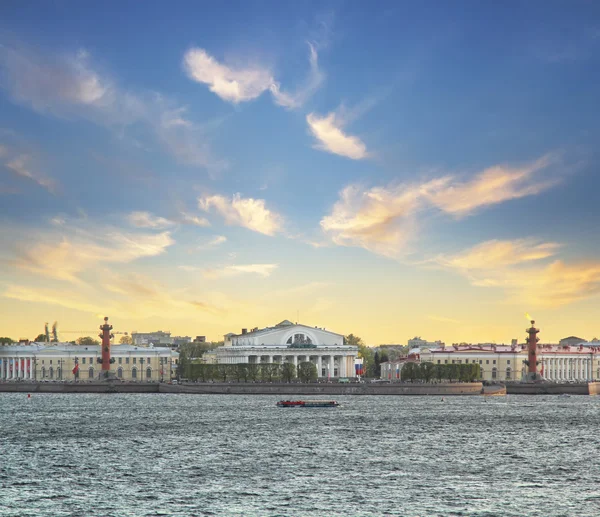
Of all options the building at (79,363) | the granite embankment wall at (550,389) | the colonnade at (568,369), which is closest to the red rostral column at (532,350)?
the granite embankment wall at (550,389)

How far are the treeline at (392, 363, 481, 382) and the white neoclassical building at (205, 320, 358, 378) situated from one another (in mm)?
15159

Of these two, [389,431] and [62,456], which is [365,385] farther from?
[62,456]

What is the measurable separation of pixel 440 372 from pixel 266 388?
29371 millimetres

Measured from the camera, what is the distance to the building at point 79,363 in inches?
6348

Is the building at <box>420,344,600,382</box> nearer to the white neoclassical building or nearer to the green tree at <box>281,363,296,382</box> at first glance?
the white neoclassical building

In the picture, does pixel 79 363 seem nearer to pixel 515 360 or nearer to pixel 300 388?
pixel 300 388

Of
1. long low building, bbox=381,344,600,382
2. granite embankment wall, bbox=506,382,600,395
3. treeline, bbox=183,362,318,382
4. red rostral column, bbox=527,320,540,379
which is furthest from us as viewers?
long low building, bbox=381,344,600,382

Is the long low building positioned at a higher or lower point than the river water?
higher

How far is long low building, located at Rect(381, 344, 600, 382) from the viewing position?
17162 cm

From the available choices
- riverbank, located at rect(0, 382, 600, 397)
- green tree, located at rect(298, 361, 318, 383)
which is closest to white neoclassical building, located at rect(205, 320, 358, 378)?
green tree, located at rect(298, 361, 318, 383)

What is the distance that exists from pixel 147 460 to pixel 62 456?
4.55 m

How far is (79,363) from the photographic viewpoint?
161 meters

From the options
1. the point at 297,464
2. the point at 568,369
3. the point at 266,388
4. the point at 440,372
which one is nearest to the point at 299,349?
the point at 440,372

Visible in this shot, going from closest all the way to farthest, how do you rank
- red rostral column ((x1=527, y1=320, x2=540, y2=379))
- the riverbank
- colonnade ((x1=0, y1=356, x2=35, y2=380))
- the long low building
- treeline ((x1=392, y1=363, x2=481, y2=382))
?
1. the riverbank
2. red rostral column ((x1=527, y1=320, x2=540, y2=379))
3. treeline ((x1=392, y1=363, x2=481, y2=382))
4. colonnade ((x1=0, y1=356, x2=35, y2=380))
5. the long low building
